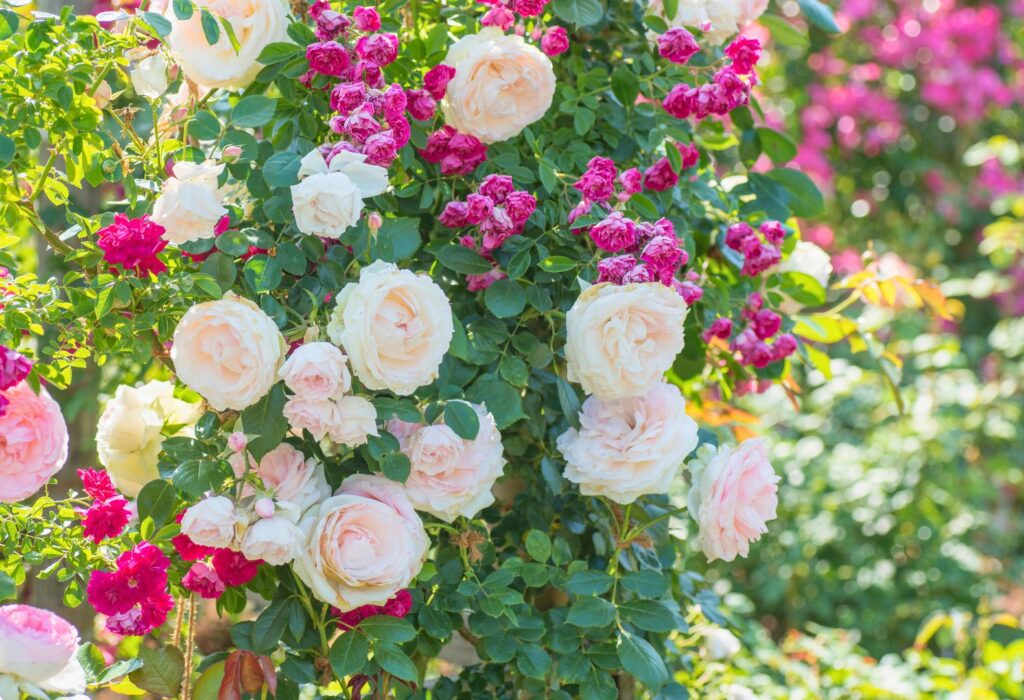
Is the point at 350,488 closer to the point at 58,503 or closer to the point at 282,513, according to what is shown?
the point at 282,513

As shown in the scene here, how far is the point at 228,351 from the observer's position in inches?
41.3

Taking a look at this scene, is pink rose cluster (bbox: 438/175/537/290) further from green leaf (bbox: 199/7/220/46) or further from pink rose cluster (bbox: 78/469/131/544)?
pink rose cluster (bbox: 78/469/131/544)

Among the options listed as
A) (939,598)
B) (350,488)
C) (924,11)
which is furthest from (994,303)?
(350,488)

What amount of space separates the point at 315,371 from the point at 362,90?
0.30 m

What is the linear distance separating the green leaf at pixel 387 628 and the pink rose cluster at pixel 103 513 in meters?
0.27

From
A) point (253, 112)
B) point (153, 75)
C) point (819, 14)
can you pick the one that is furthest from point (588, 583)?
point (819, 14)

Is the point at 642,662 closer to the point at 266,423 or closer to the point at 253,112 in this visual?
the point at 266,423

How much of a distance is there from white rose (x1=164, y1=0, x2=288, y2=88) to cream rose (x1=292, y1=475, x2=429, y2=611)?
49 centimetres

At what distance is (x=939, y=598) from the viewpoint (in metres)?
3.11

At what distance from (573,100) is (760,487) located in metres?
0.52

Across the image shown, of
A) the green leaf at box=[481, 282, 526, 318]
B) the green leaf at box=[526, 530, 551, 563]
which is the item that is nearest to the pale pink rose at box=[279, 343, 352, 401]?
the green leaf at box=[481, 282, 526, 318]

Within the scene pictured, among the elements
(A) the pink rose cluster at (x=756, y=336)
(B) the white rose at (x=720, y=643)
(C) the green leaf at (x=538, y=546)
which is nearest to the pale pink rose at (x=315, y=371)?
(C) the green leaf at (x=538, y=546)

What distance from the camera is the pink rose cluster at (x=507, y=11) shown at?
122 centimetres

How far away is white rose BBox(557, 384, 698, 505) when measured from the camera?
119cm
